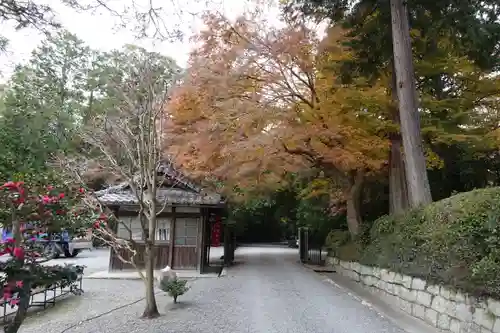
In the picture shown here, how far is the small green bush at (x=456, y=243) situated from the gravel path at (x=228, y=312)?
1.13 metres

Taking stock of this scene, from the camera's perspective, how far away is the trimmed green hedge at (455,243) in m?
4.94

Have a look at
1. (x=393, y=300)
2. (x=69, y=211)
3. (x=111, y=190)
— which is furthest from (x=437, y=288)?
(x=111, y=190)

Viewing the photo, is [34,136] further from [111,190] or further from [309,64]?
[309,64]

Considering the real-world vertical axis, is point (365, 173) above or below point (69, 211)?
above

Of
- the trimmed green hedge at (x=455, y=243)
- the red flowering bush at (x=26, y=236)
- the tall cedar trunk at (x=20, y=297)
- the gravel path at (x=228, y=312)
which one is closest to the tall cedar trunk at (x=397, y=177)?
the trimmed green hedge at (x=455, y=243)

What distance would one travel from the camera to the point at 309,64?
11297 millimetres

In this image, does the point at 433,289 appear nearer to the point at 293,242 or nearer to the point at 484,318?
the point at 484,318

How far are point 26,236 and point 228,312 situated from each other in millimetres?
3955

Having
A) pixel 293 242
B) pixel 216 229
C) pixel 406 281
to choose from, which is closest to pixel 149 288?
pixel 406 281

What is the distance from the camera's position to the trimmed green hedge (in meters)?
4.94

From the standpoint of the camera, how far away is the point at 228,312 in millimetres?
7094

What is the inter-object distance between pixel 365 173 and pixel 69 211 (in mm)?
10329

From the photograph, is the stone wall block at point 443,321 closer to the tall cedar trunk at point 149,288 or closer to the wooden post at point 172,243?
the tall cedar trunk at point 149,288

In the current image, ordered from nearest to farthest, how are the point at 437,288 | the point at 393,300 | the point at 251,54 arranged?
the point at 437,288
the point at 393,300
the point at 251,54
